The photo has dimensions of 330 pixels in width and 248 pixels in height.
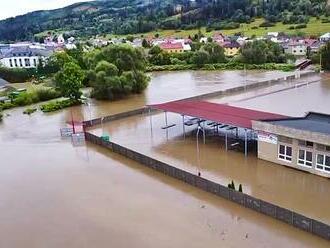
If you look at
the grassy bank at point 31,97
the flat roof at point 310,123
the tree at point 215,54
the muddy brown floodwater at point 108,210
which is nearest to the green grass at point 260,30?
the tree at point 215,54

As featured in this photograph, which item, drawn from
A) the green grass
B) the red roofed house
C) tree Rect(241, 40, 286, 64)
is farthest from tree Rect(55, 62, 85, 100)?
the green grass

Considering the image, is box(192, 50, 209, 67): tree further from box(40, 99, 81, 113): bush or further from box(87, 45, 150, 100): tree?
box(40, 99, 81, 113): bush

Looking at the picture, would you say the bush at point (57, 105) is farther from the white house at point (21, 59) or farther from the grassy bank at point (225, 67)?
the white house at point (21, 59)

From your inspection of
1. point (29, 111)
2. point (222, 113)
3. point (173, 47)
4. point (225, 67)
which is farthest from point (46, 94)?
point (173, 47)

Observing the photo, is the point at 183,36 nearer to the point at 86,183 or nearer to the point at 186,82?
the point at 186,82

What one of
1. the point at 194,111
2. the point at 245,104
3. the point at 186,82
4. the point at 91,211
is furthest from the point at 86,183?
the point at 186,82

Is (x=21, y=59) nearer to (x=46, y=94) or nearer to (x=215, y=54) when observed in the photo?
(x=46, y=94)
